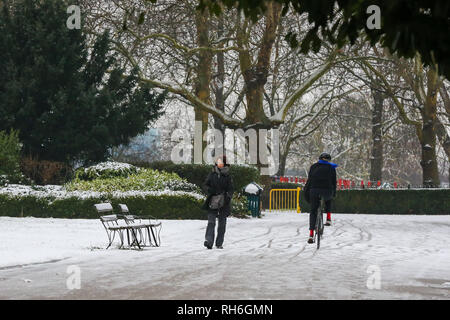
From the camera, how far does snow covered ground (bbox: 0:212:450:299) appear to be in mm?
8773

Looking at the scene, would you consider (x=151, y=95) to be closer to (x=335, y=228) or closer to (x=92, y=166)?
(x=92, y=166)

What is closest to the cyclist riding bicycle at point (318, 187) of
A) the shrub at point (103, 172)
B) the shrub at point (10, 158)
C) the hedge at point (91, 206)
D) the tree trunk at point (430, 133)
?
the hedge at point (91, 206)

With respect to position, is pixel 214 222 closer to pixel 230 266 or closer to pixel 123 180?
pixel 230 266

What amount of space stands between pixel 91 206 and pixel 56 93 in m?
4.89

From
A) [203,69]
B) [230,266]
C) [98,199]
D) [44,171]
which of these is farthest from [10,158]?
[230,266]

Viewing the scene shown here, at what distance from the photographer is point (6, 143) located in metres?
25.3

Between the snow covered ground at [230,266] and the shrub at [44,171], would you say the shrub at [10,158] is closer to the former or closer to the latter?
the shrub at [44,171]

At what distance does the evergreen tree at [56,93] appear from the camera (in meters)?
25.8

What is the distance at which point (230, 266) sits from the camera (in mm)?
11516

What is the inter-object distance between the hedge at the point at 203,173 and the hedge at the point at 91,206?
231 centimetres

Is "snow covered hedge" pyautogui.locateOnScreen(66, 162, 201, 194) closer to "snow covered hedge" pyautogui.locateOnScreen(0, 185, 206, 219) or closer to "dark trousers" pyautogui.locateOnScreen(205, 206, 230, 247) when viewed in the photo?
"snow covered hedge" pyautogui.locateOnScreen(0, 185, 206, 219)

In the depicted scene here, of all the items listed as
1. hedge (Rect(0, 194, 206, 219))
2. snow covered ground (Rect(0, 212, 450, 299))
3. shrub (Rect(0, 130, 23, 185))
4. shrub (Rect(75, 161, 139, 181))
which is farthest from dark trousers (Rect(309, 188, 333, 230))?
shrub (Rect(0, 130, 23, 185))

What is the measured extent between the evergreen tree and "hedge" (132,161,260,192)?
2223 mm
